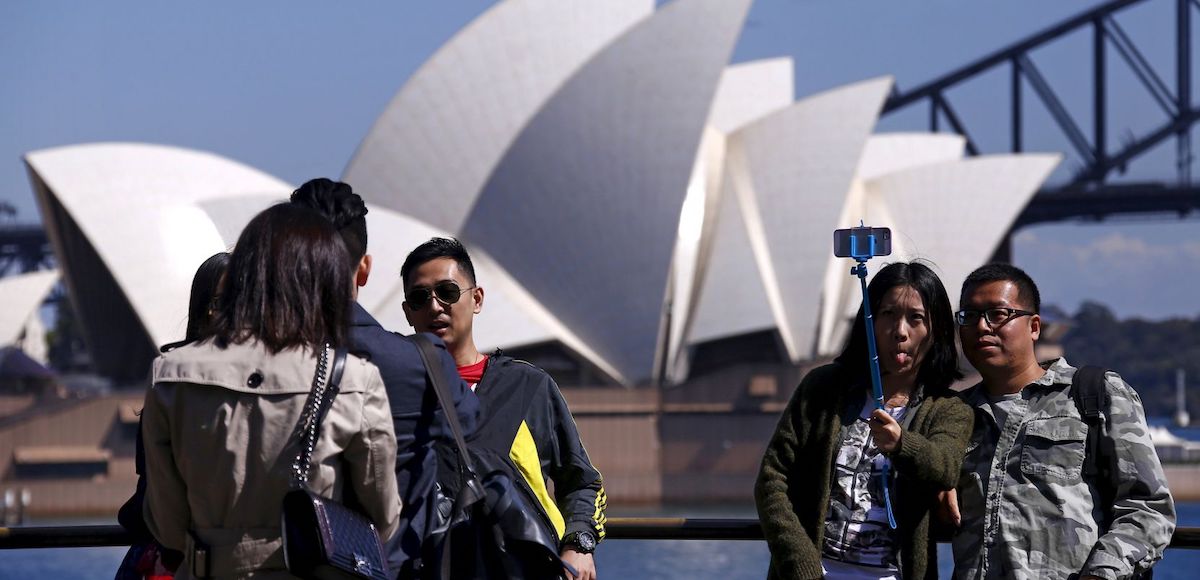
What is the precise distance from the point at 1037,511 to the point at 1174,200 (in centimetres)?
4324

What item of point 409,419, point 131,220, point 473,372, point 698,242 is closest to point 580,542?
point 473,372

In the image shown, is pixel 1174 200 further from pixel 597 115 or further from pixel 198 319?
pixel 198 319

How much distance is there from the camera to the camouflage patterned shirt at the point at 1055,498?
261 cm

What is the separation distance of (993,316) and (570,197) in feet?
74.8

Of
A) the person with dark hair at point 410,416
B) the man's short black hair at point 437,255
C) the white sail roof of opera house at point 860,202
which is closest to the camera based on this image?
the person with dark hair at point 410,416

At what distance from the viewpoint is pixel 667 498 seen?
2592 cm

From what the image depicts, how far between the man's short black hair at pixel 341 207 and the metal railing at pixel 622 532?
40.9 inches

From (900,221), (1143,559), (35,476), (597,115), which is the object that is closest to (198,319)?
(1143,559)

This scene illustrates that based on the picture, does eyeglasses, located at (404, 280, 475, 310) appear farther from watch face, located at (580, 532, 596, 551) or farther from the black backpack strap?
the black backpack strap

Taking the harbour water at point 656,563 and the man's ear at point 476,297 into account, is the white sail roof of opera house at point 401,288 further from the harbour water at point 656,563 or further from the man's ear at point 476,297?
the man's ear at point 476,297

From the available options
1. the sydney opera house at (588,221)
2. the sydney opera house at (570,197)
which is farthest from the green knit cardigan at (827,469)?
the sydney opera house at (588,221)

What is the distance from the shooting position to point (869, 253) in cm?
264

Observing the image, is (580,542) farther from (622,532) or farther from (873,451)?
(622,532)

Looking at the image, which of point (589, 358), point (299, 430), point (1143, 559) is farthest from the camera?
point (589, 358)
